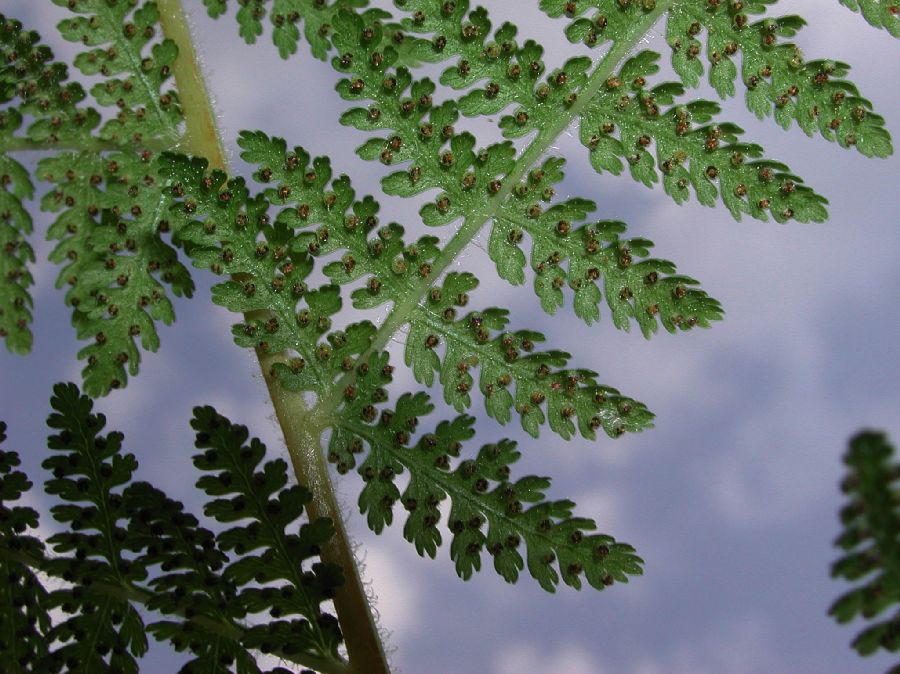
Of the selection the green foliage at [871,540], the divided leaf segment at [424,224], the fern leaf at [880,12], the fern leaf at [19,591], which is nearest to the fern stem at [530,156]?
the divided leaf segment at [424,224]

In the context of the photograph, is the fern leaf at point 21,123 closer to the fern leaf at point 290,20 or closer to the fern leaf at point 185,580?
the fern leaf at point 290,20

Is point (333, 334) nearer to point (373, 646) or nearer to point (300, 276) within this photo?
point (300, 276)

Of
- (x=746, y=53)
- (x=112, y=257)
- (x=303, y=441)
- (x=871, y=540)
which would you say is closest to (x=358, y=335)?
(x=303, y=441)

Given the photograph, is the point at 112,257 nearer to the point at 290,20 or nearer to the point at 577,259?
the point at 290,20

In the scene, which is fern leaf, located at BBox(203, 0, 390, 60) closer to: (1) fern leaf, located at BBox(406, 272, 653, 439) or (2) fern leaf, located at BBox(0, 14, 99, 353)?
(2) fern leaf, located at BBox(0, 14, 99, 353)

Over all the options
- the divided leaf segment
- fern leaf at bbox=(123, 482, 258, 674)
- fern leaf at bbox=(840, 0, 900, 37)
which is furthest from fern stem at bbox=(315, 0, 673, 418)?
fern leaf at bbox=(123, 482, 258, 674)
